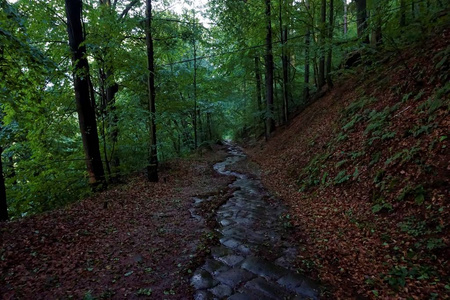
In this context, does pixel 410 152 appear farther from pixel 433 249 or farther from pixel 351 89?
pixel 351 89

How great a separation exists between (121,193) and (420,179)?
799 cm

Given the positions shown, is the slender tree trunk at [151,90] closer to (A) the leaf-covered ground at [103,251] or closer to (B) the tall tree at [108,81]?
(B) the tall tree at [108,81]

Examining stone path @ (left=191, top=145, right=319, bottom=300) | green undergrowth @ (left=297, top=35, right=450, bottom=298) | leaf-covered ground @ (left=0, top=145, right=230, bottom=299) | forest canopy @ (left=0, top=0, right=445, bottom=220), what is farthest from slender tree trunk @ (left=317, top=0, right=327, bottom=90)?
leaf-covered ground @ (left=0, top=145, right=230, bottom=299)

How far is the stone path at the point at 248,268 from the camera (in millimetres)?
3523

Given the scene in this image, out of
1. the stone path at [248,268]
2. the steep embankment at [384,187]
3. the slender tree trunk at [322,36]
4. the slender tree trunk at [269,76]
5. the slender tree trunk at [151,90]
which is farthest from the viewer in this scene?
the slender tree trunk at [269,76]

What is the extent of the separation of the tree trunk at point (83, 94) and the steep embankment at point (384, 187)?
622 cm

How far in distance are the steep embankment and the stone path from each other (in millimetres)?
379

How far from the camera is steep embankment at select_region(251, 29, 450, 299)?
12.1 ft

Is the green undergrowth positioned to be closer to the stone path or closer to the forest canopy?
the stone path

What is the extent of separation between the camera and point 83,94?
8.26 meters

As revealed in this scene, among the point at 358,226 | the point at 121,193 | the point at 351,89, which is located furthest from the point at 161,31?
the point at 358,226

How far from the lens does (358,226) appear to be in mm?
5059

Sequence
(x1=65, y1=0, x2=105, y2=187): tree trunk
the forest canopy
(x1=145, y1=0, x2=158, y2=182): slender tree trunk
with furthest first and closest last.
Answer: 1. (x1=145, y1=0, x2=158, y2=182): slender tree trunk
2. (x1=65, y1=0, x2=105, y2=187): tree trunk
3. the forest canopy

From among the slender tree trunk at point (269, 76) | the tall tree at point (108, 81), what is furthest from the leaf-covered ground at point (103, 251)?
the slender tree trunk at point (269, 76)
